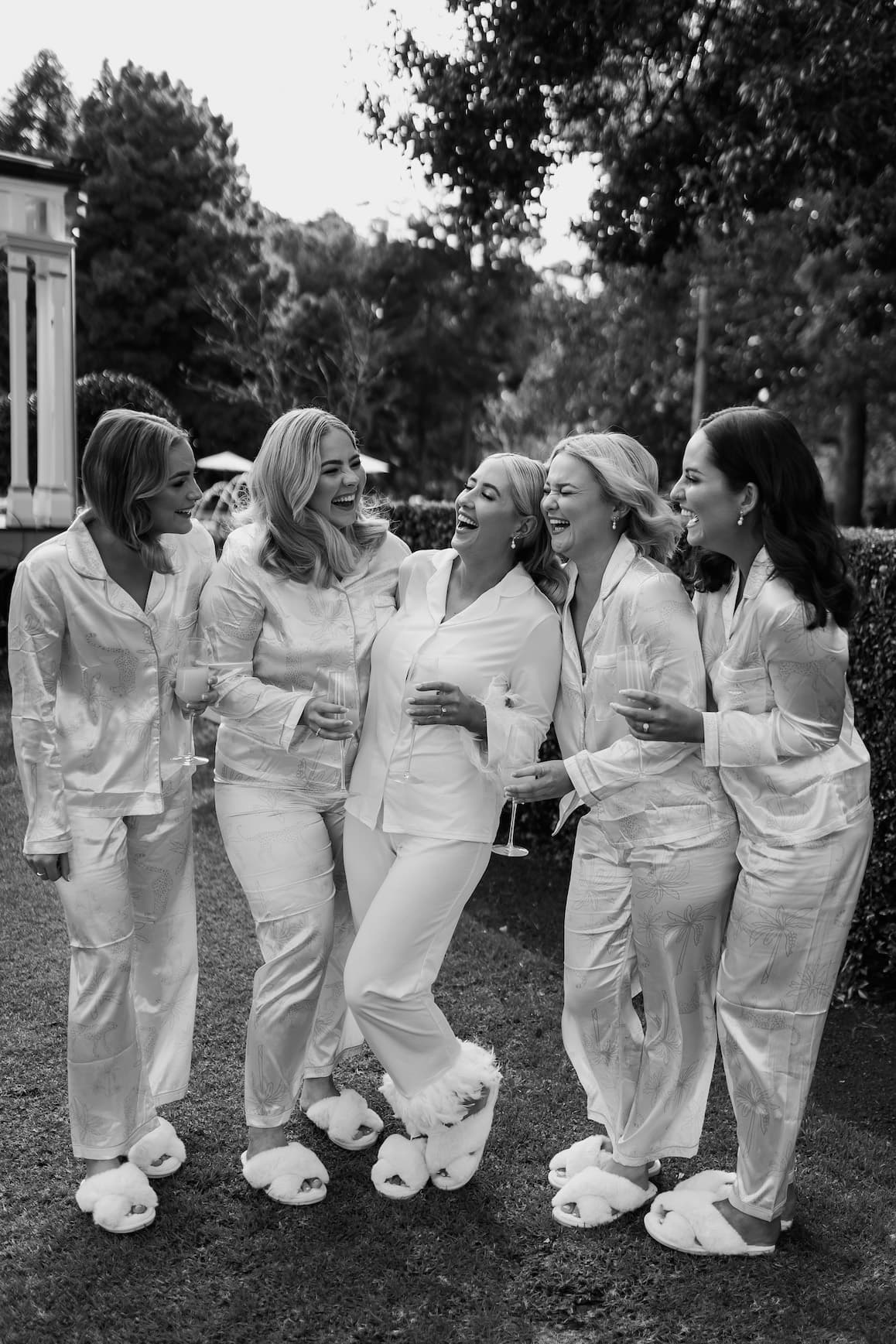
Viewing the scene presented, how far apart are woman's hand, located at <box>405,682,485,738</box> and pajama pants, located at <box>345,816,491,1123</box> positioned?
41 centimetres

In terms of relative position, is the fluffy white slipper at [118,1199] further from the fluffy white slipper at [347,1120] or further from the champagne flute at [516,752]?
the champagne flute at [516,752]

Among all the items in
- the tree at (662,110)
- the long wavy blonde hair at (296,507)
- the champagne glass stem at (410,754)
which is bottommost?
the champagne glass stem at (410,754)

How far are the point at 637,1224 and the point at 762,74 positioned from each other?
8626mm

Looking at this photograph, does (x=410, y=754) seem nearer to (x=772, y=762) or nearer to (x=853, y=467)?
(x=772, y=762)

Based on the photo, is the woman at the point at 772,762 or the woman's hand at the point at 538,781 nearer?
the woman at the point at 772,762

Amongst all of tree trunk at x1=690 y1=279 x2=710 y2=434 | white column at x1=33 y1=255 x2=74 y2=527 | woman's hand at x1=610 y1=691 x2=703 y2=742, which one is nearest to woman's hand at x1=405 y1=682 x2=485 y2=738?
woman's hand at x1=610 y1=691 x2=703 y2=742

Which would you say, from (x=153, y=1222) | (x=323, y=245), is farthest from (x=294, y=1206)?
(x=323, y=245)

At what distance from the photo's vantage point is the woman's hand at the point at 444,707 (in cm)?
361

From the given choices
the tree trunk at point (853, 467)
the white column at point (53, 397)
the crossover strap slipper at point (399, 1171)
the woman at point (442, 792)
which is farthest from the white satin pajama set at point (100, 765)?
the tree trunk at point (853, 467)

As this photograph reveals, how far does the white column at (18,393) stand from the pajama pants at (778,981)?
517 inches

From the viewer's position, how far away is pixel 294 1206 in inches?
151

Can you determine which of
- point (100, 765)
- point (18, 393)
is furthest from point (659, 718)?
point (18, 393)

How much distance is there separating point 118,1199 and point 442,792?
5.13 feet

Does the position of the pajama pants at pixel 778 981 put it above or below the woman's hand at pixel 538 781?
below
